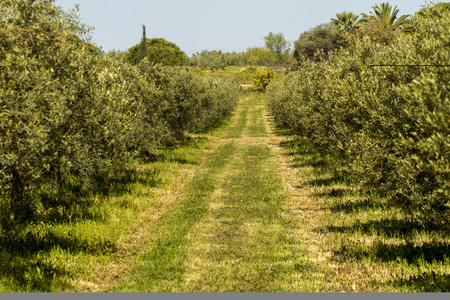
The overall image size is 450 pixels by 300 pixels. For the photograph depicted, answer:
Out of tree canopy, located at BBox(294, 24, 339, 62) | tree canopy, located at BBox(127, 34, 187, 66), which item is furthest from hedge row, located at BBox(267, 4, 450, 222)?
tree canopy, located at BBox(127, 34, 187, 66)

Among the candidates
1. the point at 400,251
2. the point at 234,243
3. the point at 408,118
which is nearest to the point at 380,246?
the point at 400,251

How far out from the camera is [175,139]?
3272 cm

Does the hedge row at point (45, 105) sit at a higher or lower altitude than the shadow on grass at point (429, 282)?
higher

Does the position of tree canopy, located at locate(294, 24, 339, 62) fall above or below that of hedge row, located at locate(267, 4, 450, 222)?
above

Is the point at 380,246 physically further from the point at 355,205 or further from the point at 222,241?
the point at 222,241

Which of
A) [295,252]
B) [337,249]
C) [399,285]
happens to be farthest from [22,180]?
[399,285]

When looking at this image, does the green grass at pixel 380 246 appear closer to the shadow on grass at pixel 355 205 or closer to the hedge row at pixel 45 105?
the shadow on grass at pixel 355 205

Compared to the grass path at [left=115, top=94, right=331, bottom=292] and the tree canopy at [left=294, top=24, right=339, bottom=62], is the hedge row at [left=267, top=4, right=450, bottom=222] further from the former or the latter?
the tree canopy at [left=294, top=24, right=339, bottom=62]

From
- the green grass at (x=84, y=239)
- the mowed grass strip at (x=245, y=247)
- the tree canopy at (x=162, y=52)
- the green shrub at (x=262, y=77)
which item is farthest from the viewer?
the green shrub at (x=262, y=77)

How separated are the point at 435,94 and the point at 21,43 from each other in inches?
366

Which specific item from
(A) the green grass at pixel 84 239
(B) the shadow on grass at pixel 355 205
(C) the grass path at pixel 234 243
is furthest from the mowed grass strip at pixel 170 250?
(B) the shadow on grass at pixel 355 205

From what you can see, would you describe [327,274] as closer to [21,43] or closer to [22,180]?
[22,180]

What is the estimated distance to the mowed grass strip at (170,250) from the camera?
9.16 m

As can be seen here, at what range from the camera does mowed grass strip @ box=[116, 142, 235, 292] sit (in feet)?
30.0
